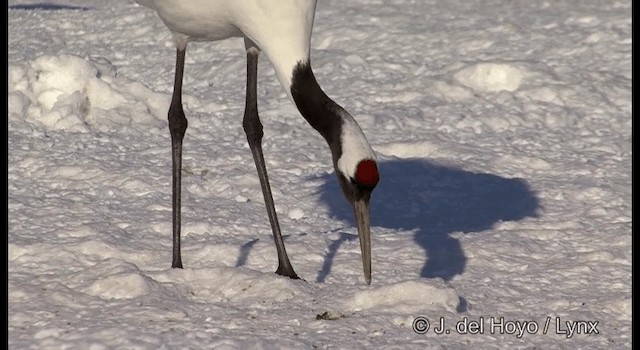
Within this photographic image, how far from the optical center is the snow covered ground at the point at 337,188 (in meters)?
5.29

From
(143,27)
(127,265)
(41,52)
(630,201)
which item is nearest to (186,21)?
(127,265)

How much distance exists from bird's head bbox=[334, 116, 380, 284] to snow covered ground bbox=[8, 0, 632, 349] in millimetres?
460

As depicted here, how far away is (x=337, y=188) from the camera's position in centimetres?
738

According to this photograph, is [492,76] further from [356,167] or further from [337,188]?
[356,167]

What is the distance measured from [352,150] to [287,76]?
58 cm

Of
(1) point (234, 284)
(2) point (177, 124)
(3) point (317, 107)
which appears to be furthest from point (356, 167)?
(2) point (177, 124)

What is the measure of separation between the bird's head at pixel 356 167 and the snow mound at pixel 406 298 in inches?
13.4

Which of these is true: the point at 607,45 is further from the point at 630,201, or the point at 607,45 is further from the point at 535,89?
the point at 630,201

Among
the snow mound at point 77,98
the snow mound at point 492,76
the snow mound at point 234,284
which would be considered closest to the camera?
the snow mound at point 234,284

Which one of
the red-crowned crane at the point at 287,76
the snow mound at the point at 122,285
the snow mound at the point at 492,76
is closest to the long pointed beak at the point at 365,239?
the red-crowned crane at the point at 287,76

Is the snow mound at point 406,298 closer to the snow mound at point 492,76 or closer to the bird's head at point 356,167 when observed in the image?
the bird's head at point 356,167

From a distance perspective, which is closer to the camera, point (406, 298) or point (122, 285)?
point (406, 298)

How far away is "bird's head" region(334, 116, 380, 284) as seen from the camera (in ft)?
16.7

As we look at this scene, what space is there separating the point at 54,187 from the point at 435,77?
3.38 meters
